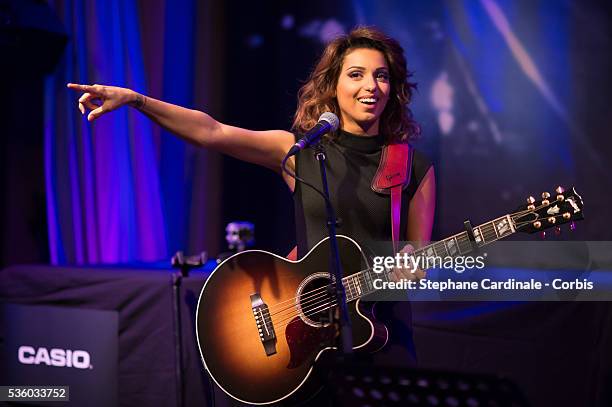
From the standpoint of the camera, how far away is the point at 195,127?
261 cm

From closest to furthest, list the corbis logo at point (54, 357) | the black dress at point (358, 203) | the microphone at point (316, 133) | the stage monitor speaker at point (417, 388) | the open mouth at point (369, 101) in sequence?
the stage monitor speaker at point (417, 388)
the microphone at point (316, 133)
the black dress at point (358, 203)
the open mouth at point (369, 101)
the corbis logo at point (54, 357)

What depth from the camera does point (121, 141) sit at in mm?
4883

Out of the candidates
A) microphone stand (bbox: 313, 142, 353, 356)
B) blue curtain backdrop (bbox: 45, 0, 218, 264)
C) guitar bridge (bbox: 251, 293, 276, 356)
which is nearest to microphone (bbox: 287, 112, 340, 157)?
microphone stand (bbox: 313, 142, 353, 356)

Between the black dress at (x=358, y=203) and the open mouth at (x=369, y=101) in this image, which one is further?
the open mouth at (x=369, y=101)

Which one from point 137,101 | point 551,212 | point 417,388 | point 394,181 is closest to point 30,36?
point 137,101

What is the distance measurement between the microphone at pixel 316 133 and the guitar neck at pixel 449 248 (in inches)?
20.8

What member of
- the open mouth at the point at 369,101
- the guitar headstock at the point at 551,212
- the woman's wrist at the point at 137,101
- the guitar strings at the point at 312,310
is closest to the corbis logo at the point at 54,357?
the guitar strings at the point at 312,310

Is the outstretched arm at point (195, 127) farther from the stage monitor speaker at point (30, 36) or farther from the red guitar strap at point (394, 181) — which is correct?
the stage monitor speaker at point (30, 36)

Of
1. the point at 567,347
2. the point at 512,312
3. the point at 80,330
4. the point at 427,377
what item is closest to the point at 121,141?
the point at 80,330

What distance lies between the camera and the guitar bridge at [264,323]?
2.59m

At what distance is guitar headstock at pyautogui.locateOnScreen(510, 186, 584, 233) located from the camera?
2.48 meters

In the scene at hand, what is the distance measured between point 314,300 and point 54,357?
2174 mm

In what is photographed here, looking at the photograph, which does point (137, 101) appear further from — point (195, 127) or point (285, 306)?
point (285, 306)

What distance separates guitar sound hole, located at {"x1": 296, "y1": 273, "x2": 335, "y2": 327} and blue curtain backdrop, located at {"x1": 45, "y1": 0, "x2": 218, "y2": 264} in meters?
2.54
